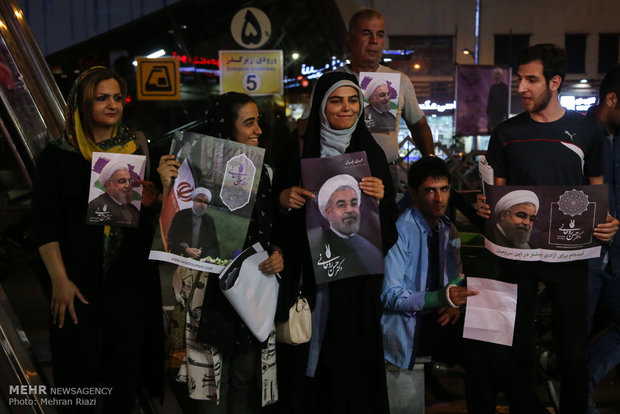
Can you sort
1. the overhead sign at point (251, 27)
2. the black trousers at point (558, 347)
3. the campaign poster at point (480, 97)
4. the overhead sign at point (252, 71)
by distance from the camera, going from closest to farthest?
the black trousers at point (558, 347), the overhead sign at point (252, 71), the overhead sign at point (251, 27), the campaign poster at point (480, 97)

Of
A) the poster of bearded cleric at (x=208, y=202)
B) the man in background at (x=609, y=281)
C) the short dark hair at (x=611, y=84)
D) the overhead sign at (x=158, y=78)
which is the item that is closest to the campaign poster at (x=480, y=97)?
the overhead sign at (x=158, y=78)

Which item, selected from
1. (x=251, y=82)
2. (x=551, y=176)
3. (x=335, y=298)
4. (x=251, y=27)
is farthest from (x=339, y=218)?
(x=251, y=27)

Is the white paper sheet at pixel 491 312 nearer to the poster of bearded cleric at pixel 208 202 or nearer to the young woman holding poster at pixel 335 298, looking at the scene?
the young woman holding poster at pixel 335 298

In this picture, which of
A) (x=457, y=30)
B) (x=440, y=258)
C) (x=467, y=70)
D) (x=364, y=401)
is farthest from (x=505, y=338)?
(x=457, y=30)

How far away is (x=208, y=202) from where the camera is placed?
97.4 inches

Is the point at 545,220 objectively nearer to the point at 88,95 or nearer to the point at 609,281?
the point at 609,281

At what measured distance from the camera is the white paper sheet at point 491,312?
2773 mm

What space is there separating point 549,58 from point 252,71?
17.8ft

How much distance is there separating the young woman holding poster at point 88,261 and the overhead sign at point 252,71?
17.3 feet

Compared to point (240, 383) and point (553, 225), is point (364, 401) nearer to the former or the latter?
point (240, 383)

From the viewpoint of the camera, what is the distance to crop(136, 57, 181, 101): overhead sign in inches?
306

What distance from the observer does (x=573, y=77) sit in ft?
49.6

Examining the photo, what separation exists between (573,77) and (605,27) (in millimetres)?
1422

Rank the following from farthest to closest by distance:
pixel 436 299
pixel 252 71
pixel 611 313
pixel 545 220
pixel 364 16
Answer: pixel 252 71 < pixel 364 16 < pixel 611 313 < pixel 436 299 < pixel 545 220
